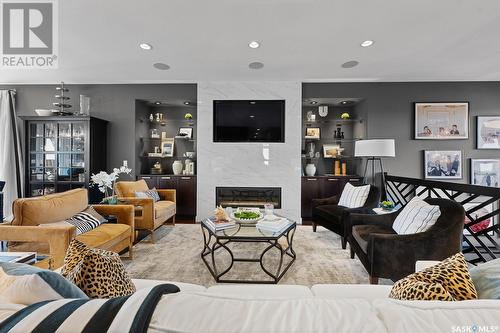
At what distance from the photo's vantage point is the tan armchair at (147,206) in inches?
134

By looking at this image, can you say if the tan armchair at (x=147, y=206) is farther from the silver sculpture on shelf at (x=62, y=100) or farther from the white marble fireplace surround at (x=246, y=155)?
the silver sculpture on shelf at (x=62, y=100)

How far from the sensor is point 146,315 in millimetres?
521

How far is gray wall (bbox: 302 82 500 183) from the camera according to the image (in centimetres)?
457

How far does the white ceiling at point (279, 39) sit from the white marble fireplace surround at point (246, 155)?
9.7 inches

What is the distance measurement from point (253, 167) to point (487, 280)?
394cm

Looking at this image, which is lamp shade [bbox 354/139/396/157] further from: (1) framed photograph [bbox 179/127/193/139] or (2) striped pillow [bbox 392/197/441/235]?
(1) framed photograph [bbox 179/127/193/139]

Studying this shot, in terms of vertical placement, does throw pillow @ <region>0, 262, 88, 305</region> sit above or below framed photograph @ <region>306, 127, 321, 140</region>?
below

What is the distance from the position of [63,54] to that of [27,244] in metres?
2.93

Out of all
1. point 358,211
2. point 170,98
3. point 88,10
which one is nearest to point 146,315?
point 358,211

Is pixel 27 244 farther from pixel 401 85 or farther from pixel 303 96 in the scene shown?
pixel 401 85

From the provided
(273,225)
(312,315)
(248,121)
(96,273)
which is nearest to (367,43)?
(248,121)

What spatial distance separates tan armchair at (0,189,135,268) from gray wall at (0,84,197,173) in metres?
2.19

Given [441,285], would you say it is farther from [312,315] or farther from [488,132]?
[488,132]

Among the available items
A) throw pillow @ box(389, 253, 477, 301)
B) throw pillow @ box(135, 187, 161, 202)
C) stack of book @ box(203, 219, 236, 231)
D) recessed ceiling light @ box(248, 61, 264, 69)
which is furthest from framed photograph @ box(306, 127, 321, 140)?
throw pillow @ box(389, 253, 477, 301)
